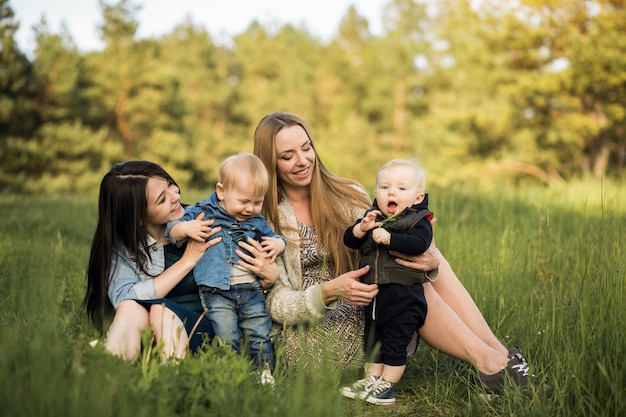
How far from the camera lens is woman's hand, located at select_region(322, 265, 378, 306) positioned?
3.25m

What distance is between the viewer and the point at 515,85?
21.7 meters

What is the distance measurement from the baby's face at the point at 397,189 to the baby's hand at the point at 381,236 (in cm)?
18

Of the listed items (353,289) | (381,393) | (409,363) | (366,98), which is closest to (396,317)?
(353,289)

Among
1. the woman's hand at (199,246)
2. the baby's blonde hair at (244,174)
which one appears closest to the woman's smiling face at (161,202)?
the woman's hand at (199,246)

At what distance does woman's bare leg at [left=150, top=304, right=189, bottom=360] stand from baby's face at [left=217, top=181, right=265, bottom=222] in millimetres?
679

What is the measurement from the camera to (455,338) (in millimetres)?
3314

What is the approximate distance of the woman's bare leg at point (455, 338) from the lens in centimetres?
323

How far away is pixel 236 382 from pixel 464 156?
940 inches

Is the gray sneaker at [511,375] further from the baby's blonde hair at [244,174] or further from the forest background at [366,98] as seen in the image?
the forest background at [366,98]

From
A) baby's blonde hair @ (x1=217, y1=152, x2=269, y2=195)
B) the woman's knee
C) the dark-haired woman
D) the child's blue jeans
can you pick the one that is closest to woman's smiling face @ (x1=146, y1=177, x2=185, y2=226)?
the dark-haired woman

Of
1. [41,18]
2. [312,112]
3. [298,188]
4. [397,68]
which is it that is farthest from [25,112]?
[298,188]

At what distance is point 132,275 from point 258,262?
691 mm

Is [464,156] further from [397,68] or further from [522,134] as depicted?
[397,68]

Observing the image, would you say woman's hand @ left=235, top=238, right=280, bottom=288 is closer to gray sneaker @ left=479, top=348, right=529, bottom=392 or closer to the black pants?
the black pants
